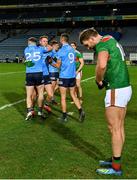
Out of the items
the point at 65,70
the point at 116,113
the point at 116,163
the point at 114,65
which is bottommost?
the point at 116,163

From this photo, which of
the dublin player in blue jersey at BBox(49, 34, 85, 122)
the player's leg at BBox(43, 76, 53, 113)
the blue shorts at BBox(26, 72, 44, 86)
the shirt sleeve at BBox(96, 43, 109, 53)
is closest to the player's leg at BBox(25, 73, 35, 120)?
the blue shorts at BBox(26, 72, 44, 86)

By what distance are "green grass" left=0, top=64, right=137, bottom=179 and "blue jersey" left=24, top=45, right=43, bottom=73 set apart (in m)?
1.37

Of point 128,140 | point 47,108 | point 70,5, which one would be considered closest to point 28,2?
point 70,5

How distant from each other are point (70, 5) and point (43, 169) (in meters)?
51.8

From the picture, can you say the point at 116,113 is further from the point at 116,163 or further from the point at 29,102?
the point at 29,102

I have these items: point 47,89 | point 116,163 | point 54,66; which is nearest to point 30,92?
point 54,66

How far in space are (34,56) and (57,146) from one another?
3728 mm

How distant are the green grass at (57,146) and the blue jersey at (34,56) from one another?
1371 millimetres

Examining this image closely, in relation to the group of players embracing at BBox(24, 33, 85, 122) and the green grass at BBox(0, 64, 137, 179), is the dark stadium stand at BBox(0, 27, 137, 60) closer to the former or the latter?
the group of players embracing at BBox(24, 33, 85, 122)

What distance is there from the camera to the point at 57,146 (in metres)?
8.16

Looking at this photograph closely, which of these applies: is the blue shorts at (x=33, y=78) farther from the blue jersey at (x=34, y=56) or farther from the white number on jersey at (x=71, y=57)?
the white number on jersey at (x=71, y=57)

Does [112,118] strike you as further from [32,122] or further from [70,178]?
[32,122]

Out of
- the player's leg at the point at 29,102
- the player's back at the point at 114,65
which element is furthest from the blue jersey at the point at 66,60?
the player's back at the point at 114,65

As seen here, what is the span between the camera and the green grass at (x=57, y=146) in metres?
6.57
